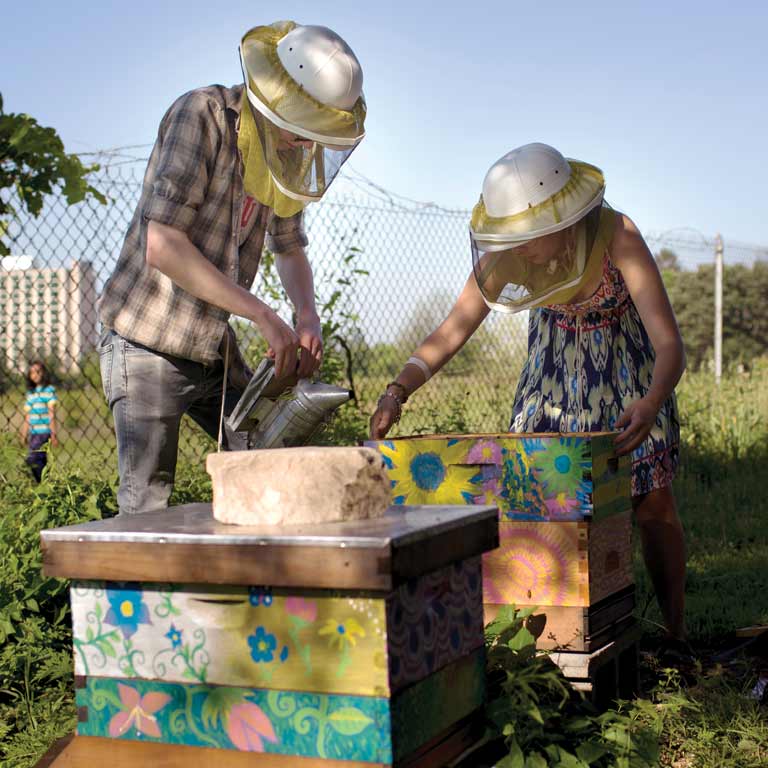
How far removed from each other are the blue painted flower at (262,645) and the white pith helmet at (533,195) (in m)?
1.55

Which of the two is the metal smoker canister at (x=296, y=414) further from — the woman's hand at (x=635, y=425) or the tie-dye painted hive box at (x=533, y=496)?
the woman's hand at (x=635, y=425)

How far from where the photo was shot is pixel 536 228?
2912 mm

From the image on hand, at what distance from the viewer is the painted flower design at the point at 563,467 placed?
8.34ft

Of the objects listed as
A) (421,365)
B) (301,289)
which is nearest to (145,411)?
(301,289)

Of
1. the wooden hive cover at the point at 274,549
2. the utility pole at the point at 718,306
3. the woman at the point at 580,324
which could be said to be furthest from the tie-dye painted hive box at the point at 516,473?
the utility pole at the point at 718,306

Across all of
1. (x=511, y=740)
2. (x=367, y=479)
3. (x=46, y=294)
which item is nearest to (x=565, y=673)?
(x=511, y=740)

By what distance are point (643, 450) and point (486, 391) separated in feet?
18.6

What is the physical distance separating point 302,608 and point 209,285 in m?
1.10

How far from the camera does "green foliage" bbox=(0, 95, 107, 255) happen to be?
134 inches

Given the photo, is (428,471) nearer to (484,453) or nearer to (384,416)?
(484,453)

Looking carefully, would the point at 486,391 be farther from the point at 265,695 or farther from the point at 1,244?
the point at 265,695

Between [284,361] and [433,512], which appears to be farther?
[284,361]

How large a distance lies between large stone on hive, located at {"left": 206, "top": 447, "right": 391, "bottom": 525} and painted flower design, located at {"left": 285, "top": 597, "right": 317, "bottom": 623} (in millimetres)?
164

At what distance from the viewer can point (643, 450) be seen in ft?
10.7
